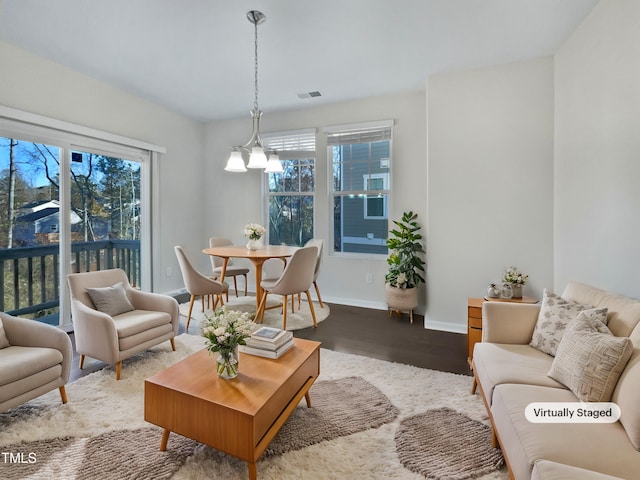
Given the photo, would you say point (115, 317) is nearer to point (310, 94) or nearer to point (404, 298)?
point (404, 298)

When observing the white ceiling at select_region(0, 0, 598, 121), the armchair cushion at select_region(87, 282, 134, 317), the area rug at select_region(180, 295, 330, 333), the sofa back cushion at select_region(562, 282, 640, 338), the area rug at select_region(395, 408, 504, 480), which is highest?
the white ceiling at select_region(0, 0, 598, 121)

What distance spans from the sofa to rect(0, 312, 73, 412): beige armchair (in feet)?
8.25

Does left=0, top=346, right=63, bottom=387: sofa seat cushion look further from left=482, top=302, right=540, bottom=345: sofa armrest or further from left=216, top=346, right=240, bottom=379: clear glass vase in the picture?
left=482, top=302, right=540, bottom=345: sofa armrest

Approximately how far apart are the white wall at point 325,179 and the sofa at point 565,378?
2.12 m

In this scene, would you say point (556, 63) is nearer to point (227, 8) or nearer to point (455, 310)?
point (455, 310)

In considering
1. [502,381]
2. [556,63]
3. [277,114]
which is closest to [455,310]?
[502,381]

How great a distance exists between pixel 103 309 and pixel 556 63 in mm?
4581

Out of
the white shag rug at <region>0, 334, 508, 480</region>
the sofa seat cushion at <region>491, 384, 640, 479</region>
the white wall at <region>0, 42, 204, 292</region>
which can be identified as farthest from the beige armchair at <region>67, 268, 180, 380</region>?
the sofa seat cushion at <region>491, 384, 640, 479</region>

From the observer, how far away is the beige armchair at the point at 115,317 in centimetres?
235

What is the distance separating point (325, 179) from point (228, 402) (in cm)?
364

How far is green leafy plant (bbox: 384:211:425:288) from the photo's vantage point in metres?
3.82

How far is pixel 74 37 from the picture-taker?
9.31ft

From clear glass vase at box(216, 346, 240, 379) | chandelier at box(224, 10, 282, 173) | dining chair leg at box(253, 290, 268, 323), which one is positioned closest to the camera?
clear glass vase at box(216, 346, 240, 379)

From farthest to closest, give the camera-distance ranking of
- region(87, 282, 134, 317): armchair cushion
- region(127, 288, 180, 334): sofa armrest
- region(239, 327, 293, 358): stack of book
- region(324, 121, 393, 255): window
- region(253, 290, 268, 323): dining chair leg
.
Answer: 1. region(324, 121, 393, 255): window
2. region(253, 290, 268, 323): dining chair leg
3. region(127, 288, 180, 334): sofa armrest
4. region(87, 282, 134, 317): armchair cushion
5. region(239, 327, 293, 358): stack of book
